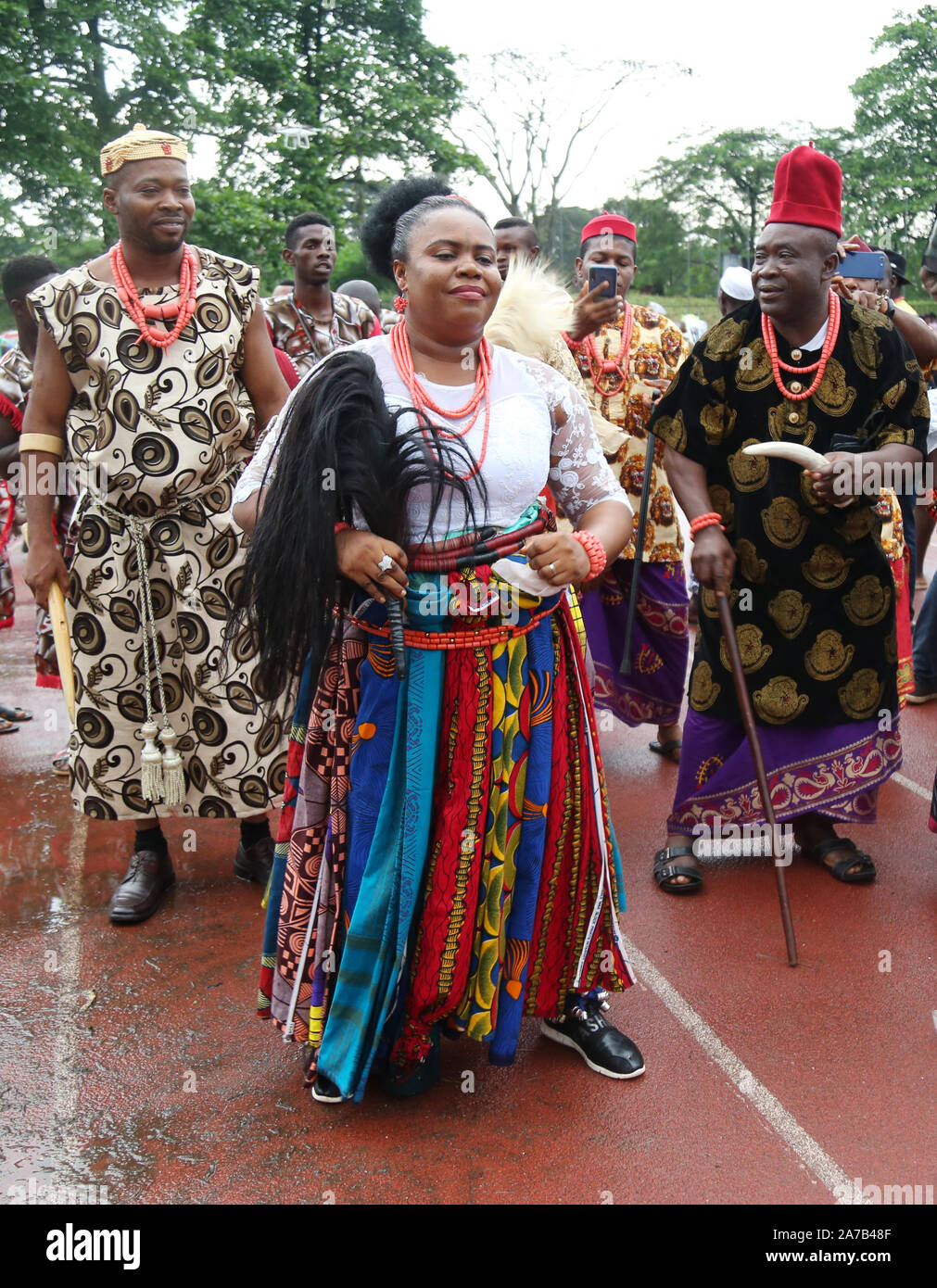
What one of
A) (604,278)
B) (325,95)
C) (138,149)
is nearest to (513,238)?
(604,278)

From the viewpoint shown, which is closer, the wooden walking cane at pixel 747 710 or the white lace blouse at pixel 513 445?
the white lace blouse at pixel 513 445

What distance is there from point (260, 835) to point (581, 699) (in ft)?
6.03

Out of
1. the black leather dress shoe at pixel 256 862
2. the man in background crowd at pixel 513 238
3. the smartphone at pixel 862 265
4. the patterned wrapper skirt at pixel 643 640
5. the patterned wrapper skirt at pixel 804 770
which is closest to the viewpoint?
the patterned wrapper skirt at pixel 804 770

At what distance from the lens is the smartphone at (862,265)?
4.31 m

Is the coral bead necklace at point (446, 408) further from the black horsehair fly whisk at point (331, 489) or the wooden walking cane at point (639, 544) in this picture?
the wooden walking cane at point (639, 544)

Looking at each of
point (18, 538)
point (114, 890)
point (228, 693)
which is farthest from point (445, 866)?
point (18, 538)

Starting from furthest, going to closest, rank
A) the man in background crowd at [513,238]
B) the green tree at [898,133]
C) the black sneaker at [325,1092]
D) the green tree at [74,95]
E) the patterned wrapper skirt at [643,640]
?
the green tree at [898,133] < the green tree at [74,95] < the man in background crowd at [513,238] < the patterned wrapper skirt at [643,640] < the black sneaker at [325,1092]

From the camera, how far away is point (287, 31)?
26172 millimetres

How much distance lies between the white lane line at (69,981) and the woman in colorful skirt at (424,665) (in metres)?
0.58

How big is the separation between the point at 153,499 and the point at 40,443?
1.37 ft

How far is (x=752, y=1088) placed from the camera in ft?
9.43

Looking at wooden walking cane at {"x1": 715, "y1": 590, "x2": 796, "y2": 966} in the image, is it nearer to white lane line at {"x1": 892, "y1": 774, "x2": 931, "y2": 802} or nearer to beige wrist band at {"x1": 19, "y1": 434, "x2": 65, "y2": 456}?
white lane line at {"x1": 892, "y1": 774, "x2": 931, "y2": 802}

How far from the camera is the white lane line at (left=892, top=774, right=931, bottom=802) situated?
4.95 metres

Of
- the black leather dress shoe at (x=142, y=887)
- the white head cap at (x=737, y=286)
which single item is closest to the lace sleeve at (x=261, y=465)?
the black leather dress shoe at (x=142, y=887)
